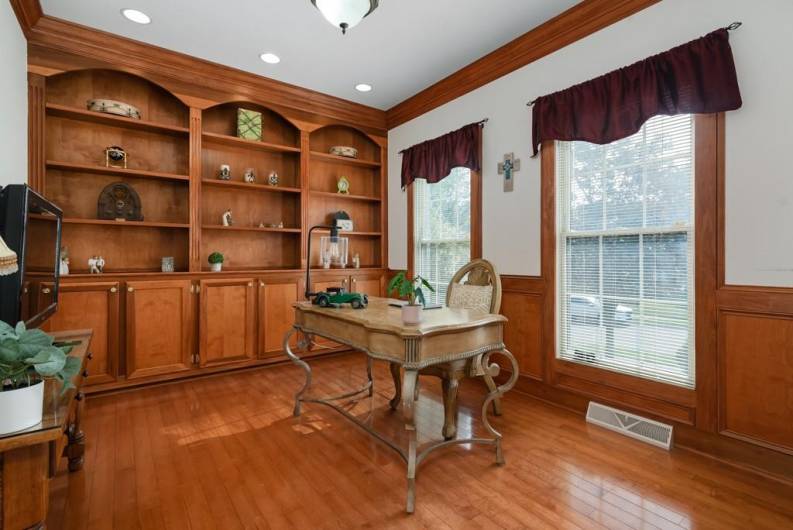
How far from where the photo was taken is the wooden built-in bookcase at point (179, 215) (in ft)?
10.6

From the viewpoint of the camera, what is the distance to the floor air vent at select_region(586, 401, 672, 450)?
7.73 feet

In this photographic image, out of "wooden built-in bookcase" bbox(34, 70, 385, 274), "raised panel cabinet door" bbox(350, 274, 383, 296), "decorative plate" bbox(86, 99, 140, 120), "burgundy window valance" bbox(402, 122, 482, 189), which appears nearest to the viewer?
"decorative plate" bbox(86, 99, 140, 120)

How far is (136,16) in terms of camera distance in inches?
115

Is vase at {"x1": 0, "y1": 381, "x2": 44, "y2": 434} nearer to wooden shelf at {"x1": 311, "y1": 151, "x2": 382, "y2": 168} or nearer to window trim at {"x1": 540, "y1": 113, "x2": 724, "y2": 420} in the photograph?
window trim at {"x1": 540, "y1": 113, "x2": 724, "y2": 420}

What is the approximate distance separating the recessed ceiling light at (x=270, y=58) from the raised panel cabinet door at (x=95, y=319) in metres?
2.36

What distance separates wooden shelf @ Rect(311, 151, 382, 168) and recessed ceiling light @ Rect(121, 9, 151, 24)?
1.83 metres

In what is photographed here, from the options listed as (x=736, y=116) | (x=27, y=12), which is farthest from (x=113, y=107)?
(x=736, y=116)

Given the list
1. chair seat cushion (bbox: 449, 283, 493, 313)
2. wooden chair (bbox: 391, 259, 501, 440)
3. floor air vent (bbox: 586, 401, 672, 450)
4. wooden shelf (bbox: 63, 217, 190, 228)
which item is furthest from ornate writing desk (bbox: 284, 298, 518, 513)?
wooden shelf (bbox: 63, 217, 190, 228)

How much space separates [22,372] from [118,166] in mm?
3145

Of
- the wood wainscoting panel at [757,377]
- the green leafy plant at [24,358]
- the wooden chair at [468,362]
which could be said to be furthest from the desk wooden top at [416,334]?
the wood wainscoting panel at [757,377]

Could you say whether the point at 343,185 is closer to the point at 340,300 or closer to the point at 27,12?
the point at 340,300

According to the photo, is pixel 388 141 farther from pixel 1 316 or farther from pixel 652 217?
pixel 1 316

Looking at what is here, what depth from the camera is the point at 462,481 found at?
1.98m

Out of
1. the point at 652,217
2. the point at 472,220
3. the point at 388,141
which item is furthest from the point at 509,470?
the point at 388,141
